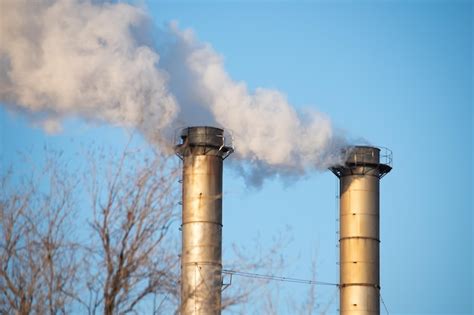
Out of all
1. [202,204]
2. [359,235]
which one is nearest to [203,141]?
[202,204]

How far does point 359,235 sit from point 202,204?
779 centimetres

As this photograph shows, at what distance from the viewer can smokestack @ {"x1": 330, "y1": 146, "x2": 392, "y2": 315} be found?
1762 inches

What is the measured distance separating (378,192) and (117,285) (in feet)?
88.3

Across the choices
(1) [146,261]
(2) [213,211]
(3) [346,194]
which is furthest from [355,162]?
(1) [146,261]

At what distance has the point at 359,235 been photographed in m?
44.8

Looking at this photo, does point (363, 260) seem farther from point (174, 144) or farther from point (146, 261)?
point (146, 261)

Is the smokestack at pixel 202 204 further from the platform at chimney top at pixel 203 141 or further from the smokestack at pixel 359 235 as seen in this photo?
the smokestack at pixel 359 235

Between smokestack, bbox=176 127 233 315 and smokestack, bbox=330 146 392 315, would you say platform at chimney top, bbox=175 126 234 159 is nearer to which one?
smokestack, bbox=176 127 233 315

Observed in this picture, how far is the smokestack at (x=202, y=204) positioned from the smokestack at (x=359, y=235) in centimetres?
626

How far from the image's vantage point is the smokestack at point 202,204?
39344mm

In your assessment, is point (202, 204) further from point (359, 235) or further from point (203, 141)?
point (359, 235)

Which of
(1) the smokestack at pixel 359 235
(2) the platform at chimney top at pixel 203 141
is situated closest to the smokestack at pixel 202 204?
(2) the platform at chimney top at pixel 203 141

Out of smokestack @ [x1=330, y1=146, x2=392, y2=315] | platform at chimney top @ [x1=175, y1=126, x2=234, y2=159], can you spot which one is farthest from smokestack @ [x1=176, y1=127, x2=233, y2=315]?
smokestack @ [x1=330, y1=146, x2=392, y2=315]

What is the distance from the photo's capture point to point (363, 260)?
4466 cm
